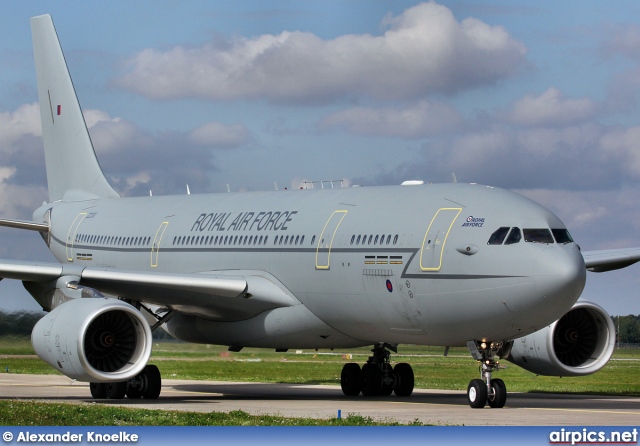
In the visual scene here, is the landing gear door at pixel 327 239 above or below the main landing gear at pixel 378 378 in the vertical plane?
above

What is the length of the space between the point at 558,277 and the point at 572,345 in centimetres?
570

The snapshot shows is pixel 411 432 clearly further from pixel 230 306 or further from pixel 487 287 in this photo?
pixel 230 306

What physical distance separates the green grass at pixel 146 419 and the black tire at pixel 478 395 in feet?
10.7

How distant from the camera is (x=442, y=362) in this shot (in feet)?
148

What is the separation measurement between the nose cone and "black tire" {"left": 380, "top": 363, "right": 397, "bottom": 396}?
7012 mm

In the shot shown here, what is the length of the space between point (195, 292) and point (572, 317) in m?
7.86

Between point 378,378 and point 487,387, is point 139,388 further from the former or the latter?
point 487,387

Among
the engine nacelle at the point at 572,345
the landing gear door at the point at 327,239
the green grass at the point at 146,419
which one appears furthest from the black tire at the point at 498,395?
the landing gear door at the point at 327,239

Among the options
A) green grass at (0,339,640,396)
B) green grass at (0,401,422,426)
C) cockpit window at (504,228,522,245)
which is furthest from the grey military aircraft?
green grass at (0,339,640,396)

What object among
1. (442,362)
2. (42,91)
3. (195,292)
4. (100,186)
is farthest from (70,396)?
(442,362)

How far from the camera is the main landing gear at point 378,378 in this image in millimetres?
27172

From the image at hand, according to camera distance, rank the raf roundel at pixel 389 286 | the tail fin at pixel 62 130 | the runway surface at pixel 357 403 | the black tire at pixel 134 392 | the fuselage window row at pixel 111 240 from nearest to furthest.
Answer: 1. the runway surface at pixel 357 403
2. the raf roundel at pixel 389 286
3. the black tire at pixel 134 392
4. the fuselage window row at pixel 111 240
5. the tail fin at pixel 62 130

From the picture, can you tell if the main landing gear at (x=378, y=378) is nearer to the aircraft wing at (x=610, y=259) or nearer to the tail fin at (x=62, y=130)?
the aircraft wing at (x=610, y=259)

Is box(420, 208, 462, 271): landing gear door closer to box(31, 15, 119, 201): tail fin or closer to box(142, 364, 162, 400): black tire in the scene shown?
box(142, 364, 162, 400): black tire
